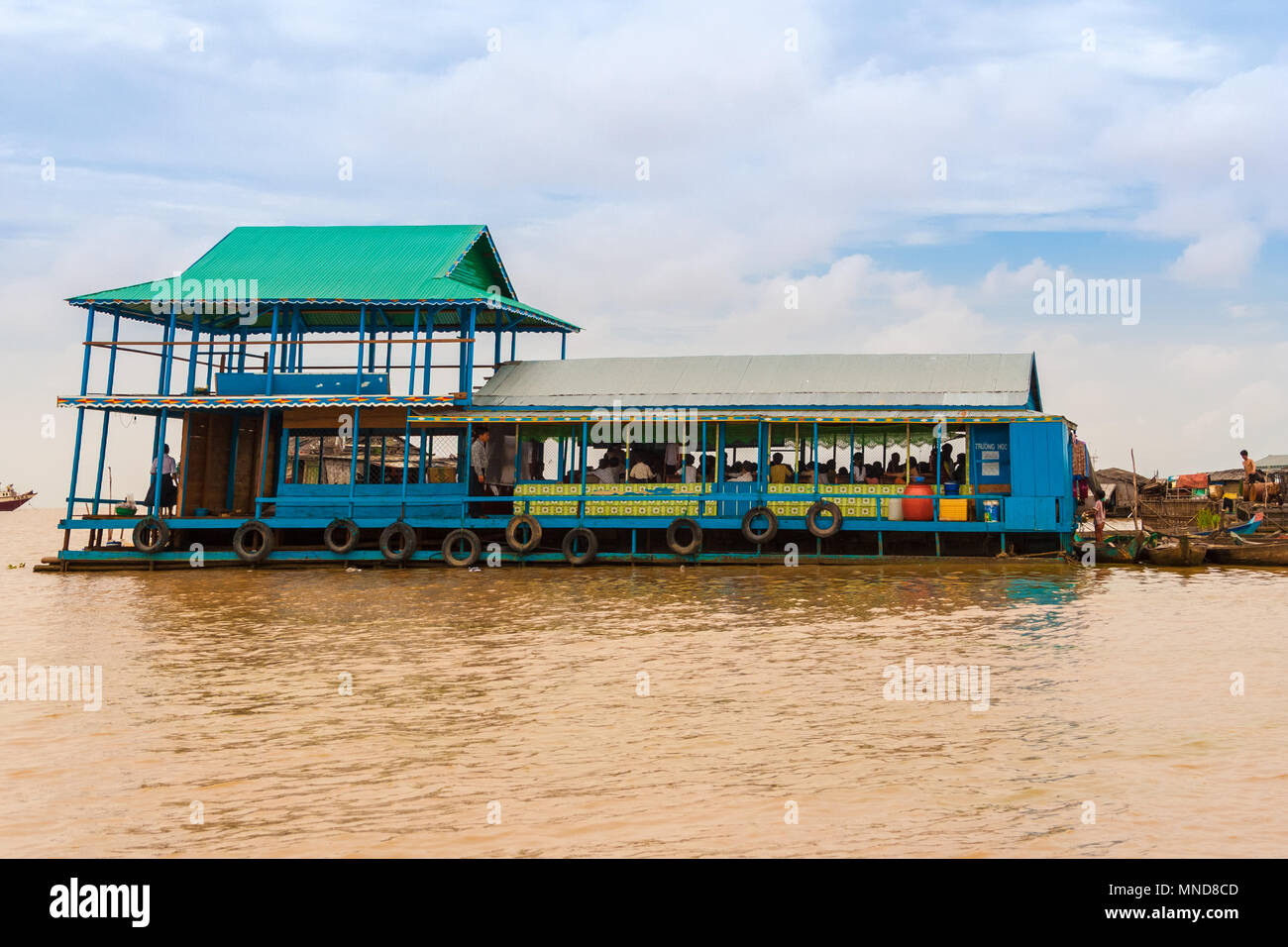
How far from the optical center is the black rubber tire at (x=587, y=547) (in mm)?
21828

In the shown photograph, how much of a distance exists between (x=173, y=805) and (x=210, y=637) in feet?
22.1

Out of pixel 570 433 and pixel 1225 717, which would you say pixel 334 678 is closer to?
pixel 1225 717

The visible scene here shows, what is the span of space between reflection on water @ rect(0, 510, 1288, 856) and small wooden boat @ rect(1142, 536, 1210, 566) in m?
7.30

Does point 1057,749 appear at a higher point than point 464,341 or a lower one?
lower

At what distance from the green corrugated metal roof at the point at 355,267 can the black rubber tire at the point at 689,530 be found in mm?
5916

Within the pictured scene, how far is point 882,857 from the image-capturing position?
16.1 ft

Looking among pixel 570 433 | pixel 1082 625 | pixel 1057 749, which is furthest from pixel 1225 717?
pixel 570 433

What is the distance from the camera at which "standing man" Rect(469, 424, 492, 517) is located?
23.0 meters

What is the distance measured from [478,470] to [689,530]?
475 centimetres

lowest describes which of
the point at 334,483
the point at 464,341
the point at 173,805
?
the point at 173,805

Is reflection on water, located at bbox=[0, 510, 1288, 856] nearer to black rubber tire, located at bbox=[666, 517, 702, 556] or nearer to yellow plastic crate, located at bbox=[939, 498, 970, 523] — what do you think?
yellow plastic crate, located at bbox=[939, 498, 970, 523]

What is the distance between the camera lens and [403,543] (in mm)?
21891

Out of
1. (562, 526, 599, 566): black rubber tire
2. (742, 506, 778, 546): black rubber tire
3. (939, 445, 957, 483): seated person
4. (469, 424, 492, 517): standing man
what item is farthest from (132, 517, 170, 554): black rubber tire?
(939, 445, 957, 483): seated person
